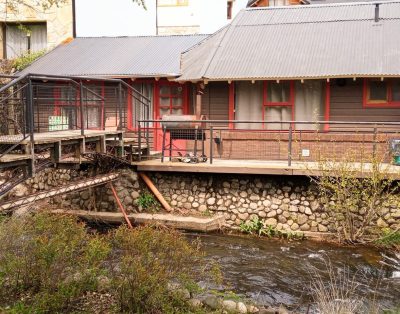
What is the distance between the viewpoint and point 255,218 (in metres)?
→ 12.1

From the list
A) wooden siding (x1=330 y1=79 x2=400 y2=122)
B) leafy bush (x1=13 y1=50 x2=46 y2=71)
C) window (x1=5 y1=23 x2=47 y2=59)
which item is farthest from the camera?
window (x1=5 y1=23 x2=47 y2=59)

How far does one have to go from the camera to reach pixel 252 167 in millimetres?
11820

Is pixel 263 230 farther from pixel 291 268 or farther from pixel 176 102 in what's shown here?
pixel 176 102

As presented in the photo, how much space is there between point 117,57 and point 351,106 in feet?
29.7

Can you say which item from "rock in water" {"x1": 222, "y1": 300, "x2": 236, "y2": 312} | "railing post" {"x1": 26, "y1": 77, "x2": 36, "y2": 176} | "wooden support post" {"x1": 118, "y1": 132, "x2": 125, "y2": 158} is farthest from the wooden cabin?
"rock in water" {"x1": 222, "y1": 300, "x2": 236, "y2": 312}

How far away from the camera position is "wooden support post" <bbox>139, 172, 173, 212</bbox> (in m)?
12.7

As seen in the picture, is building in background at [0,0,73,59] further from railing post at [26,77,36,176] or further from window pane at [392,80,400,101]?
railing post at [26,77,36,176]

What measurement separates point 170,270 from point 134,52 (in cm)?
1396

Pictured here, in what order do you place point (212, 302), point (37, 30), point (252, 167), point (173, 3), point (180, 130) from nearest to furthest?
point (212, 302)
point (252, 167)
point (180, 130)
point (37, 30)
point (173, 3)

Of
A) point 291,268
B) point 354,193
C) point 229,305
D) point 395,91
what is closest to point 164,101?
point 395,91

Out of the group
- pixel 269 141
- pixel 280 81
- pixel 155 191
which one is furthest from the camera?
pixel 280 81

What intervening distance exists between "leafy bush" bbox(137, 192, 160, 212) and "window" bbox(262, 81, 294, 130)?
451 centimetres

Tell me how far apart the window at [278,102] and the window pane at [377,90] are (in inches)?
91.3

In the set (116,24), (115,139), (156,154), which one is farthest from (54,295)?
(116,24)
